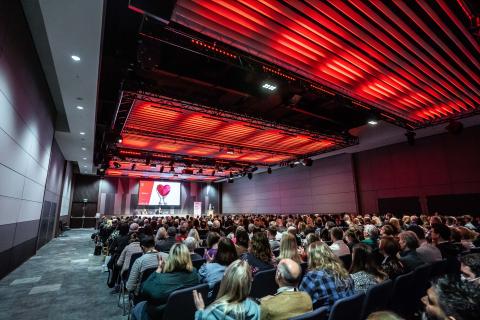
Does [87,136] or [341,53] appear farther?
[87,136]

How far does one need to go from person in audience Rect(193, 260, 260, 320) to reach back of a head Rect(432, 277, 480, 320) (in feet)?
3.28

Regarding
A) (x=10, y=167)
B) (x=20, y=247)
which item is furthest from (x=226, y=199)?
(x=10, y=167)

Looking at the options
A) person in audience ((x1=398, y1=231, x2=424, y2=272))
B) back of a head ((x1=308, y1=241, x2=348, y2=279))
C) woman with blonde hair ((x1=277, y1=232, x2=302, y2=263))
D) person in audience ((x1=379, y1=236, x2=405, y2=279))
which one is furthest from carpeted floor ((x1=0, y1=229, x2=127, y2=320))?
person in audience ((x1=398, y1=231, x2=424, y2=272))

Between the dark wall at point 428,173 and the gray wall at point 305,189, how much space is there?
0.89 meters

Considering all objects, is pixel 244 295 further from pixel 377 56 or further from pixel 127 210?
pixel 127 210

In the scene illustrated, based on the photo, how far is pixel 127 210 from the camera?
2261 cm

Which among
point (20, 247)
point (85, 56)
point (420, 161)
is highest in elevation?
point (85, 56)

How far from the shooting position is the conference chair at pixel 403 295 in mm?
2551

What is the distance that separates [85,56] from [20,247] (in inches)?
205

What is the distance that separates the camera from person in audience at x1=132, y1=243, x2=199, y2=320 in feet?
7.45

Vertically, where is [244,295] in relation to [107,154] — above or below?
below

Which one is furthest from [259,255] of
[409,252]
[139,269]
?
[409,252]

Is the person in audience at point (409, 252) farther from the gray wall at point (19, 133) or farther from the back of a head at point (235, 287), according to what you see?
the gray wall at point (19, 133)

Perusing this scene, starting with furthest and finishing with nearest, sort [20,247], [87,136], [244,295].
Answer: [87,136]
[20,247]
[244,295]
